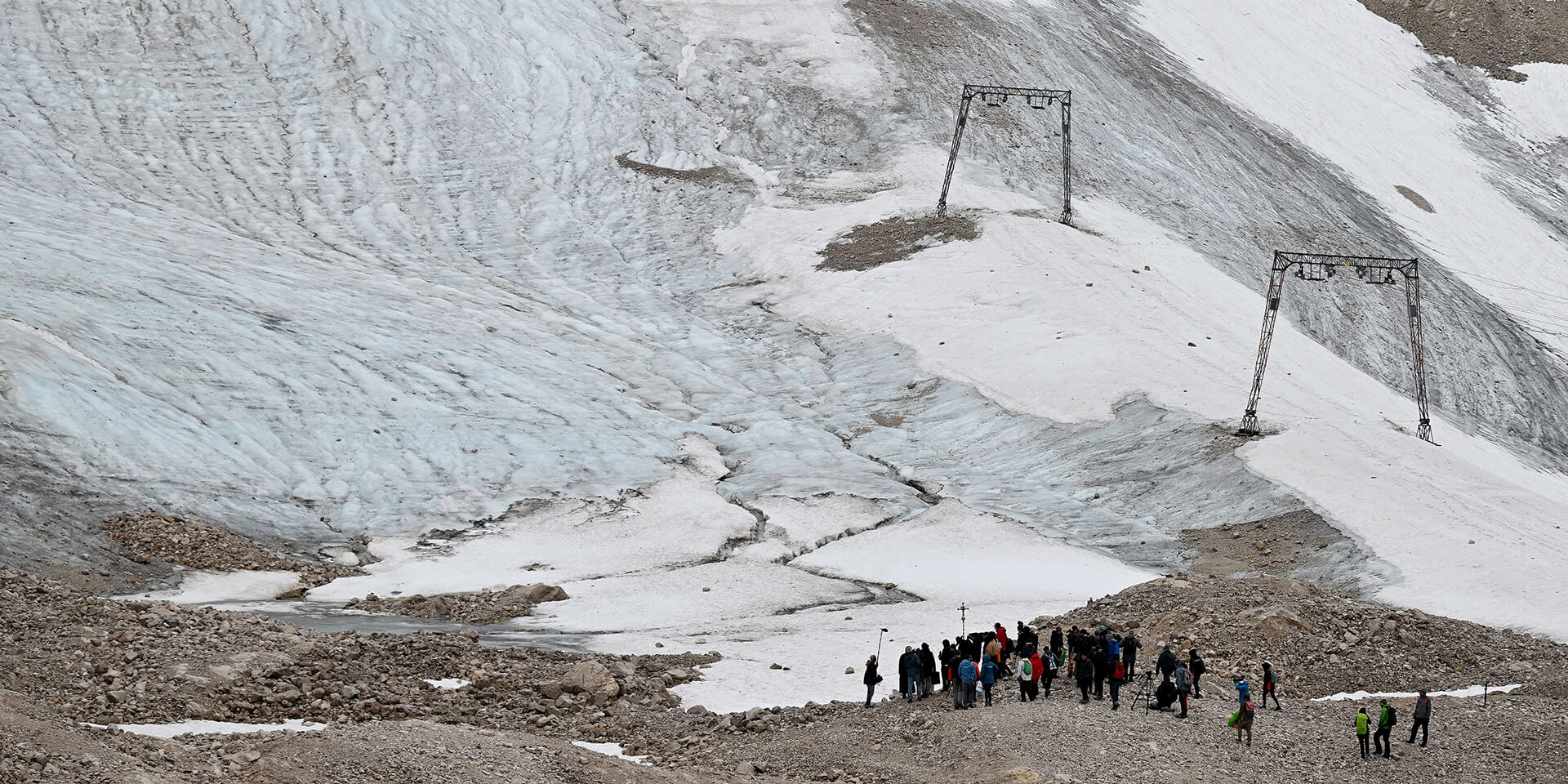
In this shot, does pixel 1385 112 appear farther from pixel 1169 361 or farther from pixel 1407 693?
pixel 1407 693

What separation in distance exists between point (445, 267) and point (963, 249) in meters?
16.8

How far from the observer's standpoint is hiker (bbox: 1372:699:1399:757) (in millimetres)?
19141

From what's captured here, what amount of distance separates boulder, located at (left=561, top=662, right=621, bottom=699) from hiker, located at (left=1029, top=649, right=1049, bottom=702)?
19.6 ft

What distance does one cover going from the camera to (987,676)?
21.0m

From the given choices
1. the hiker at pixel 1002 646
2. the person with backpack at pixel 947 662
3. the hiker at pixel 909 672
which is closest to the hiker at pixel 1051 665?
the hiker at pixel 1002 646

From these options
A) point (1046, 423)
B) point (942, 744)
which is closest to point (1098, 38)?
point (1046, 423)

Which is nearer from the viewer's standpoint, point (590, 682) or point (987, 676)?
point (987, 676)

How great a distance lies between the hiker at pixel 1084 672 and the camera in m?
21.1

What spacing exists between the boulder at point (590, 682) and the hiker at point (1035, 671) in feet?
19.6

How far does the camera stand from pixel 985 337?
143 feet

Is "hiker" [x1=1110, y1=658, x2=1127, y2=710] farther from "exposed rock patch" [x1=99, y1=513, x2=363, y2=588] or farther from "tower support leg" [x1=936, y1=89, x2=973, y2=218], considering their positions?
"tower support leg" [x1=936, y1=89, x2=973, y2=218]

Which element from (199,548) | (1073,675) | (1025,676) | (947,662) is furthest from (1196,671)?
(199,548)

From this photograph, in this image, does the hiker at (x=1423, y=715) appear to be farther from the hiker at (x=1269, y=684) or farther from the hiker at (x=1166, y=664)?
the hiker at (x=1166, y=664)

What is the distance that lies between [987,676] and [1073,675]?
2065mm
